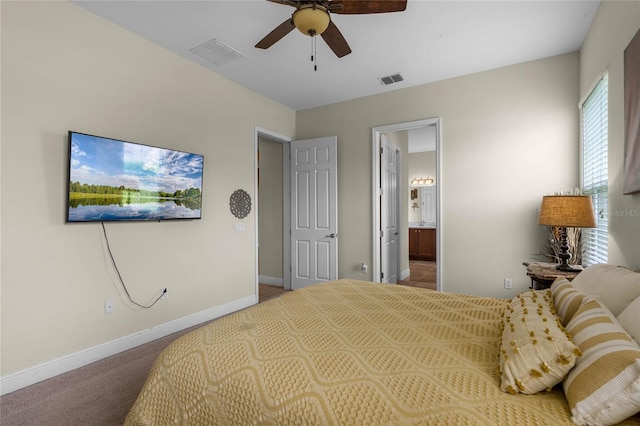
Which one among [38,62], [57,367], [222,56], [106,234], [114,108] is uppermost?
[222,56]

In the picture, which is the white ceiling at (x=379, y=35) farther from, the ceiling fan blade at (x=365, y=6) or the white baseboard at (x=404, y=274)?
the white baseboard at (x=404, y=274)

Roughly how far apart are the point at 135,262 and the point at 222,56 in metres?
2.29

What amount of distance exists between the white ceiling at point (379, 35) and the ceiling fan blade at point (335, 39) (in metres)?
0.40

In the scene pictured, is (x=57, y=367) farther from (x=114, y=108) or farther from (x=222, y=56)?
(x=222, y=56)

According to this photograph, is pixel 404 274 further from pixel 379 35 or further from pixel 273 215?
pixel 379 35

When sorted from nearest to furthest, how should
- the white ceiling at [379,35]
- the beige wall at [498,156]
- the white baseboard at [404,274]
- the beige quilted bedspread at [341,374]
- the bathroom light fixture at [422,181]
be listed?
the beige quilted bedspread at [341,374] → the white ceiling at [379,35] → the beige wall at [498,156] → the white baseboard at [404,274] → the bathroom light fixture at [422,181]

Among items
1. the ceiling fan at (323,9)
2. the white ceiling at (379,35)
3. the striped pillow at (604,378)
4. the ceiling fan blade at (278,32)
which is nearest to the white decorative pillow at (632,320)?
Result: the striped pillow at (604,378)

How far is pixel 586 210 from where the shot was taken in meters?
2.24

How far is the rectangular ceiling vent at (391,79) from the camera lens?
373 centimetres

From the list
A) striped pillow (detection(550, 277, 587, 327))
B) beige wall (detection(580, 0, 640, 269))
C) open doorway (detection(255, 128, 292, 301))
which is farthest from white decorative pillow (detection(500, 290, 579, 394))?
open doorway (detection(255, 128, 292, 301))

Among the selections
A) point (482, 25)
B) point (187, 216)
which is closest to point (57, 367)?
point (187, 216)

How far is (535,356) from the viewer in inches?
38.7

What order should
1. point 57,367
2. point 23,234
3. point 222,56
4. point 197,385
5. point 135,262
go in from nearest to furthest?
point 197,385
point 23,234
point 57,367
point 135,262
point 222,56

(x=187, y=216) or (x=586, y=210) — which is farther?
(x=187, y=216)
